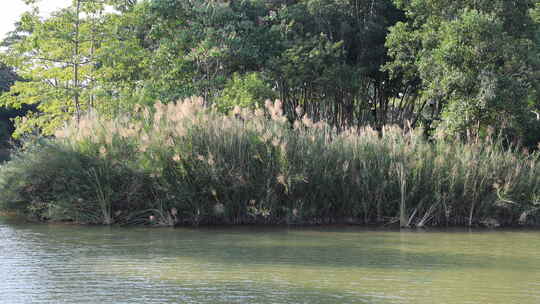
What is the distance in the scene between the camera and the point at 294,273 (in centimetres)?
891

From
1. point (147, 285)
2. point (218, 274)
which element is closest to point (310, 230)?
point (218, 274)

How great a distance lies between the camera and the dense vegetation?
13.3 m

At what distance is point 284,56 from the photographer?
23.2 m

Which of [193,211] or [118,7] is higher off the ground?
[118,7]

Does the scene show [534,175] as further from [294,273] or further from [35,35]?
[35,35]

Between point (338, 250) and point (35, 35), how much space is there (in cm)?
1396

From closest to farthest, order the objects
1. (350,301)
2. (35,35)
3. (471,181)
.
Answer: (350,301)
(471,181)
(35,35)

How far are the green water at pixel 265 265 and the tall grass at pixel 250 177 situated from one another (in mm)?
651

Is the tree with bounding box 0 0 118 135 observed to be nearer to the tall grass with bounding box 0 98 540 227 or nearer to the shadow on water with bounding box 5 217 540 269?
the tall grass with bounding box 0 98 540 227

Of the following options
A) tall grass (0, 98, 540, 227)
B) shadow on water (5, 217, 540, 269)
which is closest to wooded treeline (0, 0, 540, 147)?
tall grass (0, 98, 540, 227)

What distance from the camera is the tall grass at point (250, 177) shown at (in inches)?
520

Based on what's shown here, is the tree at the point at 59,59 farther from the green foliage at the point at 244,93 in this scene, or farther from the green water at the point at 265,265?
the green water at the point at 265,265

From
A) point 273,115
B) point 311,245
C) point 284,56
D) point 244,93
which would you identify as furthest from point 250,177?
point 284,56

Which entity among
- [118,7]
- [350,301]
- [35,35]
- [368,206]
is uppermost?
[118,7]
